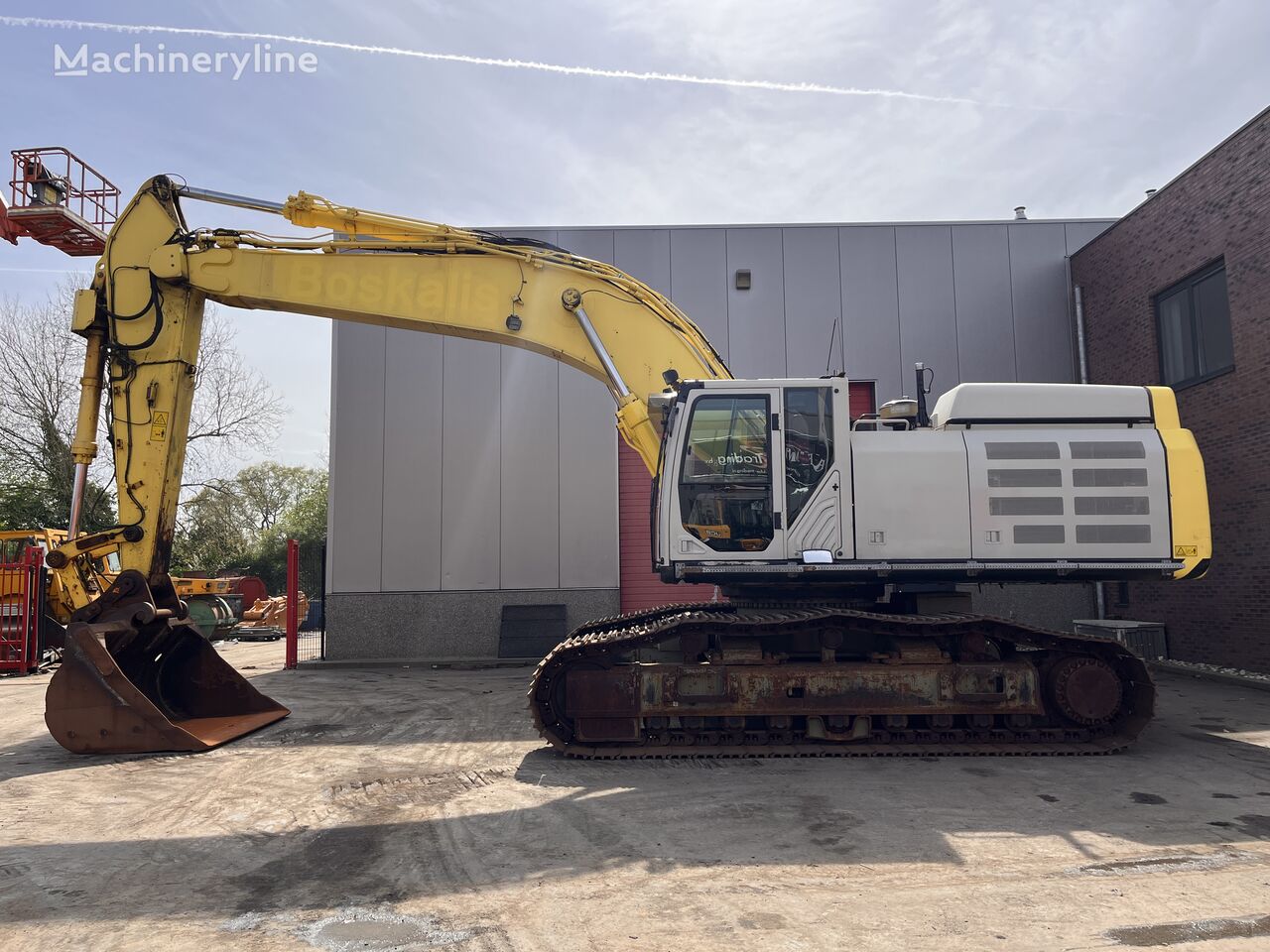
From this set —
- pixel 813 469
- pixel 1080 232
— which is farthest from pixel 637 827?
pixel 1080 232

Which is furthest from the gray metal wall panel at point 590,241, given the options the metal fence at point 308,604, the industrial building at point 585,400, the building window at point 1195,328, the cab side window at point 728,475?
the building window at point 1195,328

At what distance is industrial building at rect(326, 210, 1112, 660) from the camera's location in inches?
563

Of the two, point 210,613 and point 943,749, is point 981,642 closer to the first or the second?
point 943,749

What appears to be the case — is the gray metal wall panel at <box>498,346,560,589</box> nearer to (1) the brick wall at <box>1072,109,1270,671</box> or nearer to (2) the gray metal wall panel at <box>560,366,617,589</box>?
(2) the gray metal wall panel at <box>560,366,617,589</box>

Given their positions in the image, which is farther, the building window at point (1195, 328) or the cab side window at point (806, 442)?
the building window at point (1195, 328)

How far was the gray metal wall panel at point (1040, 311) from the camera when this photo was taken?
14.9 m

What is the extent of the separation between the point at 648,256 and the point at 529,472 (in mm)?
4566

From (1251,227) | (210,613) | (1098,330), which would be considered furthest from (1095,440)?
(210,613)

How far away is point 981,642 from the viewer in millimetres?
6973

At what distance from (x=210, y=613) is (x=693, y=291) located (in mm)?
13789

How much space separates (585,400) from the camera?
1476 cm

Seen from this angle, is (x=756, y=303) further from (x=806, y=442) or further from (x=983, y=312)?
(x=806, y=442)

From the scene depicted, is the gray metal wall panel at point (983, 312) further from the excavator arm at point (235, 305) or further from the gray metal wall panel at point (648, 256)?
the excavator arm at point (235, 305)

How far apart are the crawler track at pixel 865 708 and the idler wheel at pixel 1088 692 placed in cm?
3
